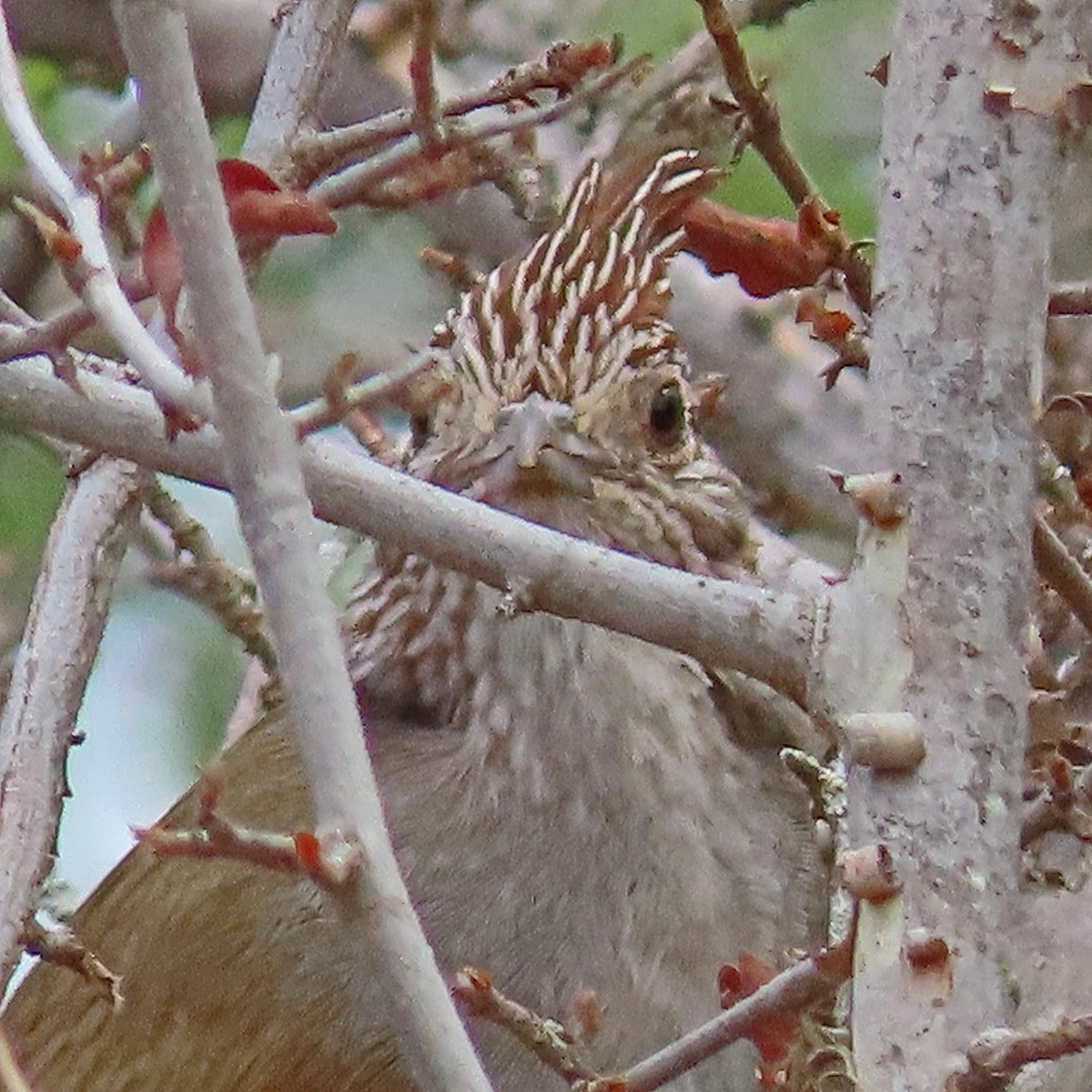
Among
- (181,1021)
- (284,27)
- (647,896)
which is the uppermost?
(284,27)

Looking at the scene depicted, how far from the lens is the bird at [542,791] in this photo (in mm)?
2539

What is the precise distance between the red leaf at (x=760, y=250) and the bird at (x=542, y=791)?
292mm

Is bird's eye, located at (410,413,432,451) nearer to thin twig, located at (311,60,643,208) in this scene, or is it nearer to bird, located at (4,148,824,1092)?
bird, located at (4,148,824,1092)

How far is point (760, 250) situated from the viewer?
2.14 meters

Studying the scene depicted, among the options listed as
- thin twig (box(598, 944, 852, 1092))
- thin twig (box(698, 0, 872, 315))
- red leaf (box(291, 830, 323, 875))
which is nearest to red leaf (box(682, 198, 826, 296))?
thin twig (box(698, 0, 872, 315))

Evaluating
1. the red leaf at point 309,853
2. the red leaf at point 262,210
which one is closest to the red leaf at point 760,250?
the red leaf at point 262,210

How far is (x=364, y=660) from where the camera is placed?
2.87 metres

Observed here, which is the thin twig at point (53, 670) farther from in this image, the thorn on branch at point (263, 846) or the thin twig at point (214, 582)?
the thorn on branch at point (263, 846)

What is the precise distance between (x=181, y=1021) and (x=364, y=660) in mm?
Result: 490

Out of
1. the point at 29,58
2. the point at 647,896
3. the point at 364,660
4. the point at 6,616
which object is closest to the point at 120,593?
the point at 6,616

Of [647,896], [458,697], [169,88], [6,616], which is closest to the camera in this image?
[169,88]

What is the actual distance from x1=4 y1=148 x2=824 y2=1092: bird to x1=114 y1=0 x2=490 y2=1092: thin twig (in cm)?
124

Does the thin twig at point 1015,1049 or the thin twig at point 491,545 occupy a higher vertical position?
the thin twig at point 491,545

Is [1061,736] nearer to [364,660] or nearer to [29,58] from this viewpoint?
[364,660]
